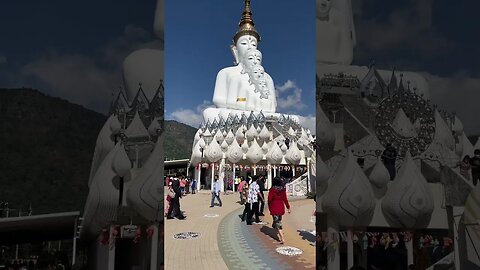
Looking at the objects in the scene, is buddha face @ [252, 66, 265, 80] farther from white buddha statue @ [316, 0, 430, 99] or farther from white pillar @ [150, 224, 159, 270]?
white pillar @ [150, 224, 159, 270]

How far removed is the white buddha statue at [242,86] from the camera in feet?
77.0

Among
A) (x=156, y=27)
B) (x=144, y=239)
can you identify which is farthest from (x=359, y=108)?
(x=144, y=239)

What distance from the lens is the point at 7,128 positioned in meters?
3.16

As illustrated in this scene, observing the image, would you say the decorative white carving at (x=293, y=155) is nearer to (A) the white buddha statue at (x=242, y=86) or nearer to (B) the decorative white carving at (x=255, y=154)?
(B) the decorative white carving at (x=255, y=154)

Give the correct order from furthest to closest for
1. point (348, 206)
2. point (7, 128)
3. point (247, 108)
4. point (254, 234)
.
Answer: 1. point (247, 108)
2. point (254, 234)
3. point (348, 206)
4. point (7, 128)

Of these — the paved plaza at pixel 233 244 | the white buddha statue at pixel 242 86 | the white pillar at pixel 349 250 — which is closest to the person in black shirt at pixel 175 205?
the paved plaza at pixel 233 244

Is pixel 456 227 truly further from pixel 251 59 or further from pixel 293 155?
pixel 251 59

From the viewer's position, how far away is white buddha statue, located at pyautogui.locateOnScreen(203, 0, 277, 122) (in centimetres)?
2348

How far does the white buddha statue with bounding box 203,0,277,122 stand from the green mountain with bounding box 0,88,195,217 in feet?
62.9

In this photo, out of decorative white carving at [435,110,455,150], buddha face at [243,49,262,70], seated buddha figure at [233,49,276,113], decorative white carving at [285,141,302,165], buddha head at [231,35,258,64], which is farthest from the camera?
buddha head at [231,35,258,64]

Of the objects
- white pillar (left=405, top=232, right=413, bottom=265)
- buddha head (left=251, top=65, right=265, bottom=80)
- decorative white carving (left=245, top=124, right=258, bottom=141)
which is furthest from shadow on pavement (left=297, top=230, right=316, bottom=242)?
buddha head (left=251, top=65, right=265, bottom=80)

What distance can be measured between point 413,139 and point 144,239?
101 inches

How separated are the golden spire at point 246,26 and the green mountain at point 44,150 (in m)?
22.7

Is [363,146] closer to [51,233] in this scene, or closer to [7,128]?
[51,233]
